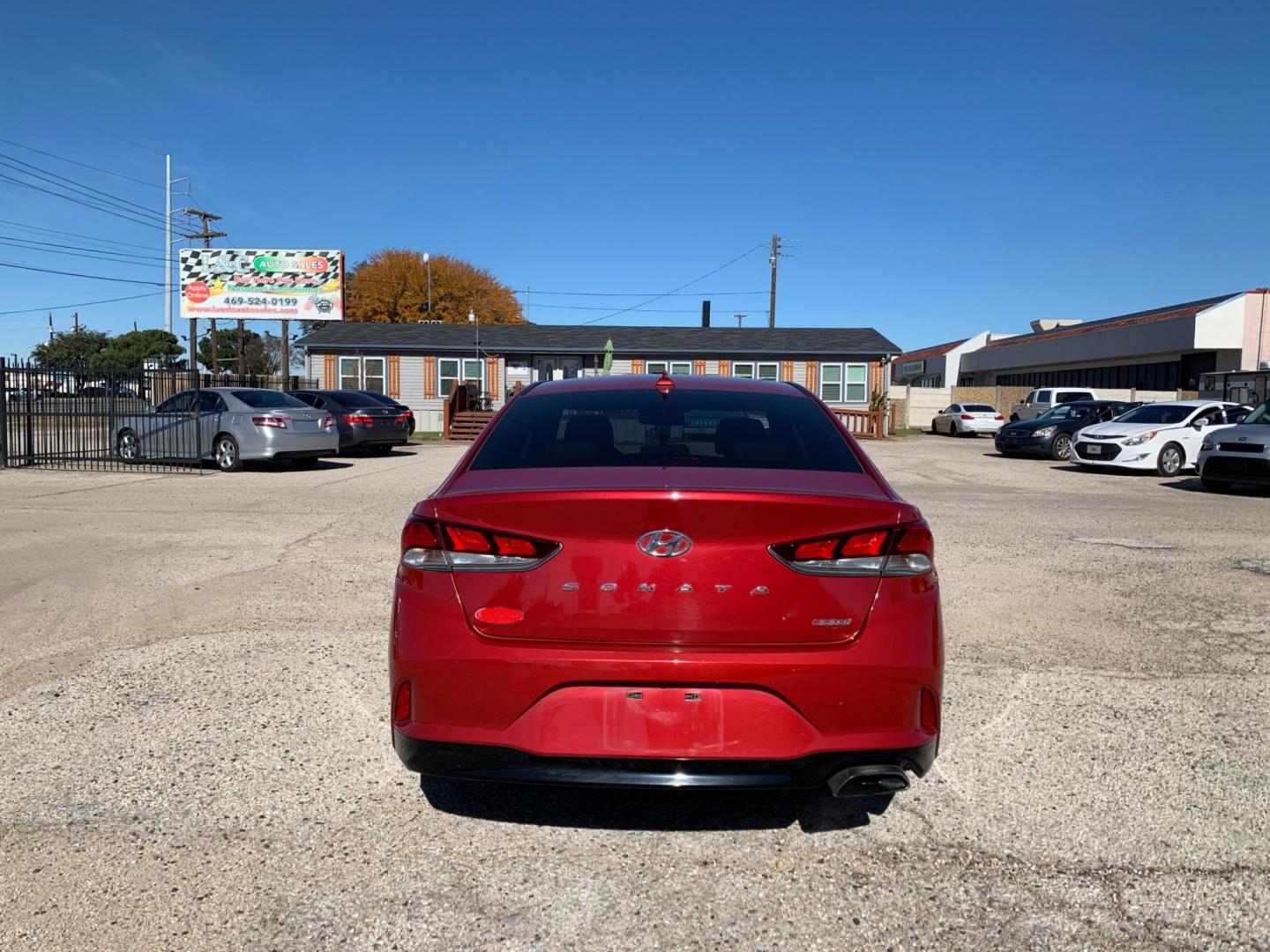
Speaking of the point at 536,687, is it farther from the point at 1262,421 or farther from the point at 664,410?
the point at 1262,421

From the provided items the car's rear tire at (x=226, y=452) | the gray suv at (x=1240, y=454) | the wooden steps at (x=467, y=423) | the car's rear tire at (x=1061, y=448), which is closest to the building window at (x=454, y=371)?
the wooden steps at (x=467, y=423)

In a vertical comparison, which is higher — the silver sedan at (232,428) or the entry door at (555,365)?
the entry door at (555,365)

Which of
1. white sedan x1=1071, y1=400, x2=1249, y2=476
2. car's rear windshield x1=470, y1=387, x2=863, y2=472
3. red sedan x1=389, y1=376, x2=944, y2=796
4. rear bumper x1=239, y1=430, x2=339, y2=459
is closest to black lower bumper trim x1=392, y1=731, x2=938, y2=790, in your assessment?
red sedan x1=389, y1=376, x2=944, y2=796

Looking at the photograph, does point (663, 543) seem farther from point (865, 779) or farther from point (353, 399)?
point (353, 399)

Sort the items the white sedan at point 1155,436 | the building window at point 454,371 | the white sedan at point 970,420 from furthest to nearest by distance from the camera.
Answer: the building window at point 454,371 < the white sedan at point 970,420 < the white sedan at point 1155,436

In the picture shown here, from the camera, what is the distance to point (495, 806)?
3330 millimetres

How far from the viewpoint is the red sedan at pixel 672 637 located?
2.66 meters

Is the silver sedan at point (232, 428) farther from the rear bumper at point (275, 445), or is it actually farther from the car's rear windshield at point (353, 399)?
the car's rear windshield at point (353, 399)

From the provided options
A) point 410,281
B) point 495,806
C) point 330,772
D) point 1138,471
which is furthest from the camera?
point 410,281

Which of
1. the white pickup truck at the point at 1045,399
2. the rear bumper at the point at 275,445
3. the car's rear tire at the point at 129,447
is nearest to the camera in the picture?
the rear bumper at the point at 275,445

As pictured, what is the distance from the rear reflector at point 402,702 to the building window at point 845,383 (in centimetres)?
3557

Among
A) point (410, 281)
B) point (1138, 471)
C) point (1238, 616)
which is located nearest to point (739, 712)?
point (1238, 616)

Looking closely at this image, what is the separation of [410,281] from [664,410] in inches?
2571

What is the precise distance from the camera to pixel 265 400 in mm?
16188
